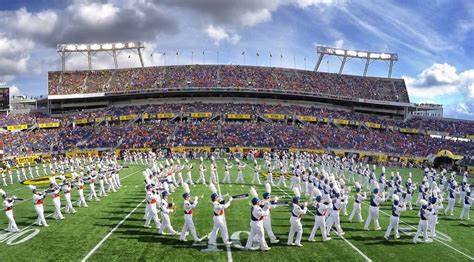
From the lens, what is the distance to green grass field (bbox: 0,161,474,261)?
12.2 m

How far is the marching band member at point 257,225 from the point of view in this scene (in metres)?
12.4

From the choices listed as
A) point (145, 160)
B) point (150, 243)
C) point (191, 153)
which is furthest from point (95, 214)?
point (191, 153)

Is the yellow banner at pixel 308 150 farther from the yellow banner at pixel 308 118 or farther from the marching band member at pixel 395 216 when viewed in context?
the marching band member at pixel 395 216

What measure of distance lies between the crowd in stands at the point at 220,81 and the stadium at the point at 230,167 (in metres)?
0.31

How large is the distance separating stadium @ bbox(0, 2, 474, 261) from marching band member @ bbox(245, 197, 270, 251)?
43 millimetres

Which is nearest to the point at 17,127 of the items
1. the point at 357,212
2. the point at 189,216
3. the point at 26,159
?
the point at 26,159

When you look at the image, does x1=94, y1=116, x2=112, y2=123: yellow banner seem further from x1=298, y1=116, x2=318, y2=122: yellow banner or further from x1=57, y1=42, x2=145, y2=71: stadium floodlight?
x1=298, y1=116, x2=318, y2=122: yellow banner

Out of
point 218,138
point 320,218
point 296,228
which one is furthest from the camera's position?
point 218,138

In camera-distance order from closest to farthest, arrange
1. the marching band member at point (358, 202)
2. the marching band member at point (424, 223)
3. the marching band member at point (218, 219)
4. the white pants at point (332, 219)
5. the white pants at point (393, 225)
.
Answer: the marching band member at point (218, 219), the marching band member at point (424, 223), the white pants at point (393, 225), the white pants at point (332, 219), the marching band member at point (358, 202)

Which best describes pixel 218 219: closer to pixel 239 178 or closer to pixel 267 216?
pixel 267 216

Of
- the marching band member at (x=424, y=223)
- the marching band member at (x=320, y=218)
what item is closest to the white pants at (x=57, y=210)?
the marching band member at (x=320, y=218)

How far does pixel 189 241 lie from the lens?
13602 mm

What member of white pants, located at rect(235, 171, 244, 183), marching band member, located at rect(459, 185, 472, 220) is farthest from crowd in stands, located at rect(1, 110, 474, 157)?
marching band member, located at rect(459, 185, 472, 220)

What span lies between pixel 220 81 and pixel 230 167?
127 ft
